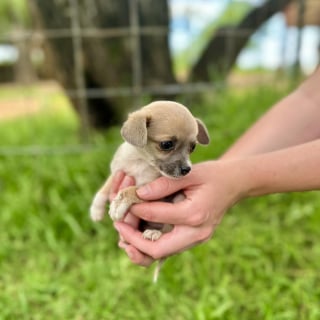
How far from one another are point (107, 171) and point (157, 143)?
1750 millimetres

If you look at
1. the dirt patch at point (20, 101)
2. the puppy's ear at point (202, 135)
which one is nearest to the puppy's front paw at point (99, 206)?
the puppy's ear at point (202, 135)

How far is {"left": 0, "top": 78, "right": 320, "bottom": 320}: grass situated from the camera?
236 cm

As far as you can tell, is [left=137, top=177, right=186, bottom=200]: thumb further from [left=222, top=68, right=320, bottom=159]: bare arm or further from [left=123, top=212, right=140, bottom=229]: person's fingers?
[left=222, top=68, right=320, bottom=159]: bare arm

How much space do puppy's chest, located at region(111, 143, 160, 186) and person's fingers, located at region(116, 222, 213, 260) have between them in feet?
0.59

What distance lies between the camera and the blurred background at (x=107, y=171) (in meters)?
2.42

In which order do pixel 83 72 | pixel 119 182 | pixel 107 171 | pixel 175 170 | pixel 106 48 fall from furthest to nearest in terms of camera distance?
pixel 83 72 < pixel 106 48 < pixel 107 171 < pixel 119 182 < pixel 175 170

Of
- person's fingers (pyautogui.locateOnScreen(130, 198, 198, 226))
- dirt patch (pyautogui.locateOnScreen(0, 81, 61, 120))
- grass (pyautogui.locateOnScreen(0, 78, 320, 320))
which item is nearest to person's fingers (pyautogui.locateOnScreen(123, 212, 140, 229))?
person's fingers (pyautogui.locateOnScreen(130, 198, 198, 226))

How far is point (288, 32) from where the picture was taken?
15.0 feet

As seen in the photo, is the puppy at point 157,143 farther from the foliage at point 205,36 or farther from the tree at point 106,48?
the foliage at point 205,36

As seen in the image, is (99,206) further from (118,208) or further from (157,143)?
(157,143)

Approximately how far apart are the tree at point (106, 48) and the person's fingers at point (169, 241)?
2.16m

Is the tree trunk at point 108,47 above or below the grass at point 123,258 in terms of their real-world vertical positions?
above

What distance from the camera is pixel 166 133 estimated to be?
5.03ft

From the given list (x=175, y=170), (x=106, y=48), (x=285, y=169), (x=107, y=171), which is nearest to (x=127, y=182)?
(x=175, y=170)
